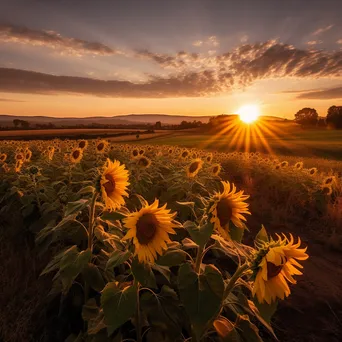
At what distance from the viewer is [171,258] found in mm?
2217

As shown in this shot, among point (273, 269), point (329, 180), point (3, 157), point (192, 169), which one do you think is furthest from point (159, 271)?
point (329, 180)

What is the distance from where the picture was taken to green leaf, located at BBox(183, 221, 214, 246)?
6.73 ft

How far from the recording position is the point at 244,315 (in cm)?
246

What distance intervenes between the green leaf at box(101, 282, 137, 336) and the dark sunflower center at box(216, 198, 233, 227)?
769 mm

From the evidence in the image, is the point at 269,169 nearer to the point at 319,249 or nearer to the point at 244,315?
the point at 319,249

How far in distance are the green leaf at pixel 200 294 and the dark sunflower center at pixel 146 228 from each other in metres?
0.30

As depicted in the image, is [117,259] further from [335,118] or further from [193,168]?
[335,118]

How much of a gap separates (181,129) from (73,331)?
2626 inches

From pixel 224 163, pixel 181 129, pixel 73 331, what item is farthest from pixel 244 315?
pixel 181 129

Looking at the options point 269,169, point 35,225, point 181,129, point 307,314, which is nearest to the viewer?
point 307,314

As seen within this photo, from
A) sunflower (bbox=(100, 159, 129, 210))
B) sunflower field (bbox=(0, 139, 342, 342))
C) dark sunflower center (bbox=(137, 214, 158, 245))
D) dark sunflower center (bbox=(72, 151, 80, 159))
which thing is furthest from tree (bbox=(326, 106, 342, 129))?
dark sunflower center (bbox=(137, 214, 158, 245))

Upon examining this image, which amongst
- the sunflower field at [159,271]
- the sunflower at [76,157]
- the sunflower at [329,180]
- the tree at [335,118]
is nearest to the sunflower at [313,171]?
the sunflower at [329,180]

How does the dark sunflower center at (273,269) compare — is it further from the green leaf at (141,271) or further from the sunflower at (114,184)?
the sunflower at (114,184)

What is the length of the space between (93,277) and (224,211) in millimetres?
1352
